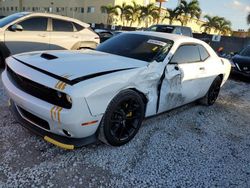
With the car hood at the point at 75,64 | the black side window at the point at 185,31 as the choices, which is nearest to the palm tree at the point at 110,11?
the black side window at the point at 185,31

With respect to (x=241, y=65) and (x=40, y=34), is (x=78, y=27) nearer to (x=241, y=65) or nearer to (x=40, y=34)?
(x=40, y=34)

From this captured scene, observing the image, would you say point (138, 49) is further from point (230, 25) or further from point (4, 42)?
point (230, 25)

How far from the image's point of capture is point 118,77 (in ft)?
9.78

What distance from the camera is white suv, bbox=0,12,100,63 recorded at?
6.55 meters

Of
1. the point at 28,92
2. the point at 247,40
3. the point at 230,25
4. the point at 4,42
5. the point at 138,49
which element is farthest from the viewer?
the point at 230,25

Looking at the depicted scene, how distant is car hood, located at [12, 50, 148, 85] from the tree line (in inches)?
1361

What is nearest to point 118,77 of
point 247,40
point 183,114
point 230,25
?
point 183,114

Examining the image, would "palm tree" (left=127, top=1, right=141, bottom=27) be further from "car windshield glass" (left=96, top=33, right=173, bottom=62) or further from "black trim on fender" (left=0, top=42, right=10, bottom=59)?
"car windshield glass" (left=96, top=33, right=173, bottom=62)

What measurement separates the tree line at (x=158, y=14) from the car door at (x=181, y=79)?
33.1m

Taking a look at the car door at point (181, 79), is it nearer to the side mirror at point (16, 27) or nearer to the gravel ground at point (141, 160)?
the gravel ground at point (141, 160)

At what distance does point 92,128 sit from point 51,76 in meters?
0.72

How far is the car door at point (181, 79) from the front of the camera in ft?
12.5

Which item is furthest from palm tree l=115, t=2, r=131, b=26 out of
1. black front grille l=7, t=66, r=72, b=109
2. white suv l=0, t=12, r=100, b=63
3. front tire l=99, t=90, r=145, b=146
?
black front grille l=7, t=66, r=72, b=109

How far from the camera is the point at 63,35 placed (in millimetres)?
7430
